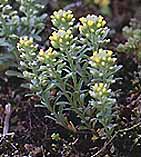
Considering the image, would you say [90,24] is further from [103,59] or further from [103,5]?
[103,5]

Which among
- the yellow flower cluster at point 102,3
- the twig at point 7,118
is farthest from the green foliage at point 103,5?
the twig at point 7,118

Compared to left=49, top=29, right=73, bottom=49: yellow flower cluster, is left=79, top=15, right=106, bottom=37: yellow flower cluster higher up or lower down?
higher up

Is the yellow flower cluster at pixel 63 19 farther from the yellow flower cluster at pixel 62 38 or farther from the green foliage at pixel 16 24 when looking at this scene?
the green foliage at pixel 16 24

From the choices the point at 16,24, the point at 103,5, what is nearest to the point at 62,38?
the point at 16,24

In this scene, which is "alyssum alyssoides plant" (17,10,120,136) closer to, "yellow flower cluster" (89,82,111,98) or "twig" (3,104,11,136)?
"yellow flower cluster" (89,82,111,98)

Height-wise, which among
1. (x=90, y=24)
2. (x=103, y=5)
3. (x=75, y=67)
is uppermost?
(x=103, y=5)

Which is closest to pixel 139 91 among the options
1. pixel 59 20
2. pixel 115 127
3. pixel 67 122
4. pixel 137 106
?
pixel 137 106

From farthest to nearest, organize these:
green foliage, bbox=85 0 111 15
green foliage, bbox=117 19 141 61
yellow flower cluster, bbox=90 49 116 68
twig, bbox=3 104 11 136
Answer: green foliage, bbox=85 0 111 15 < green foliage, bbox=117 19 141 61 < twig, bbox=3 104 11 136 < yellow flower cluster, bbox=90 49 116 68

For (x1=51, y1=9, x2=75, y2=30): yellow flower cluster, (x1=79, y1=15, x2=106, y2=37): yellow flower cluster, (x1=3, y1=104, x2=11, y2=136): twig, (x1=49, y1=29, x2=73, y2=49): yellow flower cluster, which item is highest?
(x1=51, y1=9, x2=75, y2=30): yellow flower cluster

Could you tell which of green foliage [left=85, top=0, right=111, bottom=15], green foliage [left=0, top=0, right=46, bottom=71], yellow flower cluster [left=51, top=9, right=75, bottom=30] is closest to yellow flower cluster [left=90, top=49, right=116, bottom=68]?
yellow flower cluster [left=51, top=9, right=75, bottom=30]
